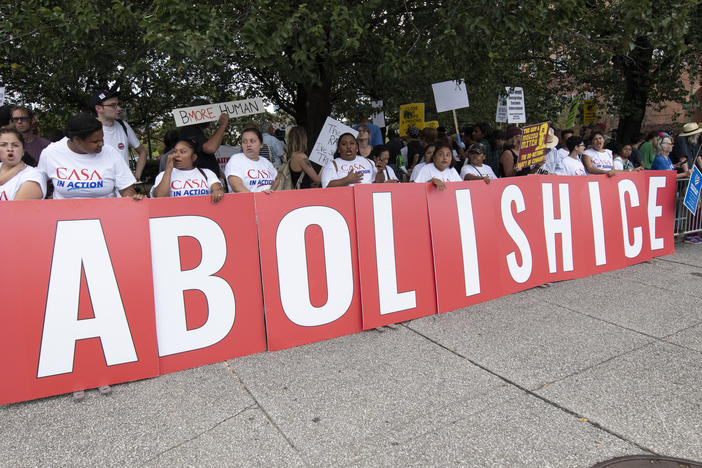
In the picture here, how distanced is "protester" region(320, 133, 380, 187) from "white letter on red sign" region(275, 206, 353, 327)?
78 centimetres

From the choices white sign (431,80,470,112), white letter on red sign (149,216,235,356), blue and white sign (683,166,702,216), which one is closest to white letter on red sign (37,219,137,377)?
white letter on red sign (149,216,235,356)

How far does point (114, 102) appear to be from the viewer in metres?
4.64

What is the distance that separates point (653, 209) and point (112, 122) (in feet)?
22.8

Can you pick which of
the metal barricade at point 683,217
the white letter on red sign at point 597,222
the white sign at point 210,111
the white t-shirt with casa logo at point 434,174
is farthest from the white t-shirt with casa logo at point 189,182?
the metal barricade at point 683,217

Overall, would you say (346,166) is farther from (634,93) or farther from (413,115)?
(634,93)

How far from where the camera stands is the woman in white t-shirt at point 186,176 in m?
4.00

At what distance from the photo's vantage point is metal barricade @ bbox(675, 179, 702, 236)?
759 cm

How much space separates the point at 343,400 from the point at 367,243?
1536mm

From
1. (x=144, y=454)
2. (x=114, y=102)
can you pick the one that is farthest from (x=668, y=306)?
(x=114, y=102)

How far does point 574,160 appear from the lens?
251 inches

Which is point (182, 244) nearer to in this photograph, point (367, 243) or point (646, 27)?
point (367, 243)

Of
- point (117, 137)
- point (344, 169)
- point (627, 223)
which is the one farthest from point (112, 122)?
point (627, 223)

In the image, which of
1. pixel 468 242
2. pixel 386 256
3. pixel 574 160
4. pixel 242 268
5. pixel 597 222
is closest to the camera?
Answer: pixel 242 268

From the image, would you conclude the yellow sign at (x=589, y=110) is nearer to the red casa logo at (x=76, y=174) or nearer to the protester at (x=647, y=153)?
the protester at (x=647, y=153)
